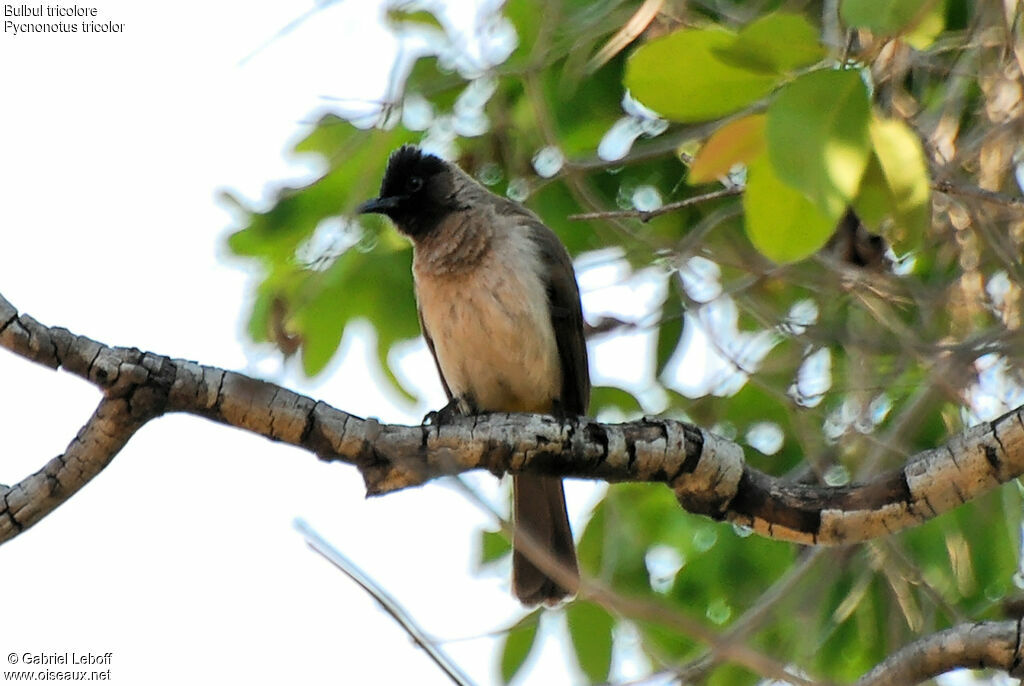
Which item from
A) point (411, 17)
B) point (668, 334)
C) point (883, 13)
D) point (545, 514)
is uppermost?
point (411, 17)

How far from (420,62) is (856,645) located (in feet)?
8.01

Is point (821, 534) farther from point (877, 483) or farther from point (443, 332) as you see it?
point (443, 332)

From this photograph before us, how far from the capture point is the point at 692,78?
2.19m

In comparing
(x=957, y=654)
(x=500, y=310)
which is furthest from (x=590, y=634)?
(x=957, y=654)

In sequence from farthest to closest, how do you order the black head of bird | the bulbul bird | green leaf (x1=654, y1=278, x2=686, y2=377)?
the black head of bird
the bulbul bird
green leaf (x1=654, y1=278, x2=686, y2=377)

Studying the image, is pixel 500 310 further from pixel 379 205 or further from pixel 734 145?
pixel 734 145

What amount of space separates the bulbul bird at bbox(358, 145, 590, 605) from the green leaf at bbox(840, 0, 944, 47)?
8.17 ft

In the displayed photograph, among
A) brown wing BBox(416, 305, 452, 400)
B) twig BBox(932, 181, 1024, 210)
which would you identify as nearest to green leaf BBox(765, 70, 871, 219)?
twig BBox(932, 181, 1024, 210)

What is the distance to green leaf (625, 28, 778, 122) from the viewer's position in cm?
216

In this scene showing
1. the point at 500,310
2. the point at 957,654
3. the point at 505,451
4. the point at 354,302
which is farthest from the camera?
the point at 500,310

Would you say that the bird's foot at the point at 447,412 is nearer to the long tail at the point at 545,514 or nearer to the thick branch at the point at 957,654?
the long tail at the point at 545,514

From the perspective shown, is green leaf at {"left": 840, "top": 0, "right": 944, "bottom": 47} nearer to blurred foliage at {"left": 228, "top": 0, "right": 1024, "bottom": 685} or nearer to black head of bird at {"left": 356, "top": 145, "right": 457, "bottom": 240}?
blurred foliage at {"left": 228, "top": 0, "right": 1024, "bottom": 685}

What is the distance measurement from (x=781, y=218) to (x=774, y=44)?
30cm

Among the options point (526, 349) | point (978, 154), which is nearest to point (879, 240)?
point (978, 154)
